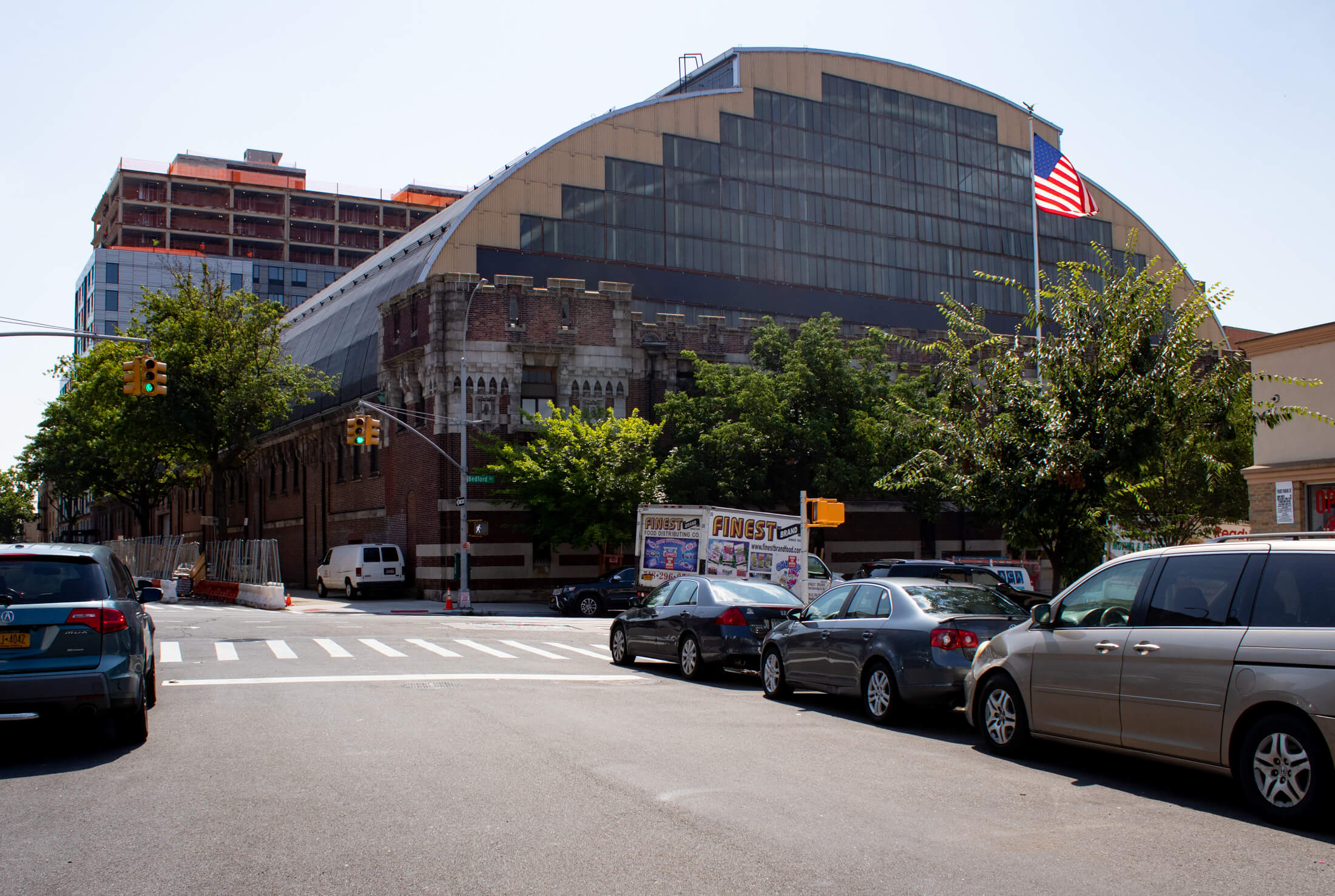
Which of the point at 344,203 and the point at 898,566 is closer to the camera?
the point at 898,566

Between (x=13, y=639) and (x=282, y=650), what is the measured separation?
10900 mm

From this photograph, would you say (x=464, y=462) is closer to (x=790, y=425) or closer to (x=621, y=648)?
(x=790, y=425)

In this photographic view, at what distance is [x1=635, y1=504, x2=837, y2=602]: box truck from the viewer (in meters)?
26.1

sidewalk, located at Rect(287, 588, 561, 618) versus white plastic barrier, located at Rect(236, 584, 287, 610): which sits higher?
white plastic barrier, located at Rect(236, 584, 287, 610)

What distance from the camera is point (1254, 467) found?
60.8ft

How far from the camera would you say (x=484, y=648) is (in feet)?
65.1

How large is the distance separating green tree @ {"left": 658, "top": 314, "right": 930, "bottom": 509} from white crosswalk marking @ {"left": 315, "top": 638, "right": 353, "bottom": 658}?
17.1 m

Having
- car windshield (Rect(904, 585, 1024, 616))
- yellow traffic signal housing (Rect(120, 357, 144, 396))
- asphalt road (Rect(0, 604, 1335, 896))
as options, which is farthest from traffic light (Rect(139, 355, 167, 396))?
car windshield (Rect(904, 585, 1024, 616))

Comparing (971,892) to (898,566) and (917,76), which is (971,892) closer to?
(898,566)

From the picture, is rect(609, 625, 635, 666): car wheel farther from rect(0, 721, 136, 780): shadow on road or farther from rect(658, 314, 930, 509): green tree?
rect(658, 314, 930, 509): green tree

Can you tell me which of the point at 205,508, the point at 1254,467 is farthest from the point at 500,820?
the point at 205,508

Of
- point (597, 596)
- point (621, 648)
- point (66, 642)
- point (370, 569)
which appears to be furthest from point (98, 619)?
point (370, 569)

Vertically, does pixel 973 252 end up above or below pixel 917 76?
below

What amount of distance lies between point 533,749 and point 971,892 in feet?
15.0
